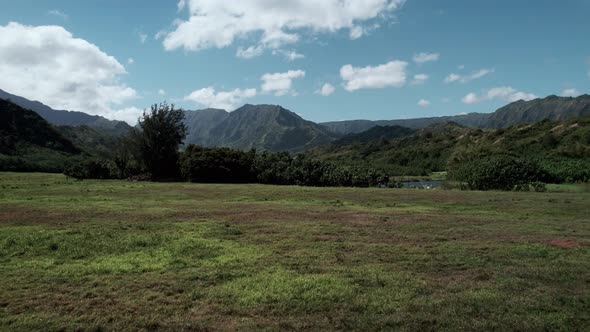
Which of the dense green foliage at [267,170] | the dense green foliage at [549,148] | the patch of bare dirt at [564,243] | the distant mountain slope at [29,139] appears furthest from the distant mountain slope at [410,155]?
the patch of bare dirt at [564,243]

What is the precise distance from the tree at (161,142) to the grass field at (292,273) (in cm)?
3603

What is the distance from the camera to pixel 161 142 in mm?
55125

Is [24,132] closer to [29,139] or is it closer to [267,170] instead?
[29,139]

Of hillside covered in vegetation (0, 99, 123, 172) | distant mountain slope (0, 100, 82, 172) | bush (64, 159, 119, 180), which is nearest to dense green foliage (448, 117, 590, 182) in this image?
bush (64, 159, 119, 180)

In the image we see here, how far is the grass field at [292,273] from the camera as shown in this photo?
730 cm

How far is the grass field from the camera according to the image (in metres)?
7.30

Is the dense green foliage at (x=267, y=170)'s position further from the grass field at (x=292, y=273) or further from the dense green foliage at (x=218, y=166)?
the grass field at (x=292, y=273)

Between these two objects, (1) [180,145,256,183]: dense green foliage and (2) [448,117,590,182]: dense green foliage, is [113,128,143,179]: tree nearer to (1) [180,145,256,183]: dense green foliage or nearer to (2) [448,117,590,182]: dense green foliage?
(1) [180,145,256,183]: dense green foliage

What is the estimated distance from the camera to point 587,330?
682 cm

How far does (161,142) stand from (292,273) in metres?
48.5

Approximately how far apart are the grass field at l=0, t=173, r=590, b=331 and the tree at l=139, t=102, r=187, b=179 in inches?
1418

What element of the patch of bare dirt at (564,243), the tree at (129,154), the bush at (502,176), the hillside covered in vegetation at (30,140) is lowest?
the patch of bare dirt at (564,243)

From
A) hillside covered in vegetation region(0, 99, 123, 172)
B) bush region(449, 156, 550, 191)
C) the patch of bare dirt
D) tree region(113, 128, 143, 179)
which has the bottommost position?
the patch of bare dirt

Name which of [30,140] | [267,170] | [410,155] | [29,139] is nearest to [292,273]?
[267,170]
